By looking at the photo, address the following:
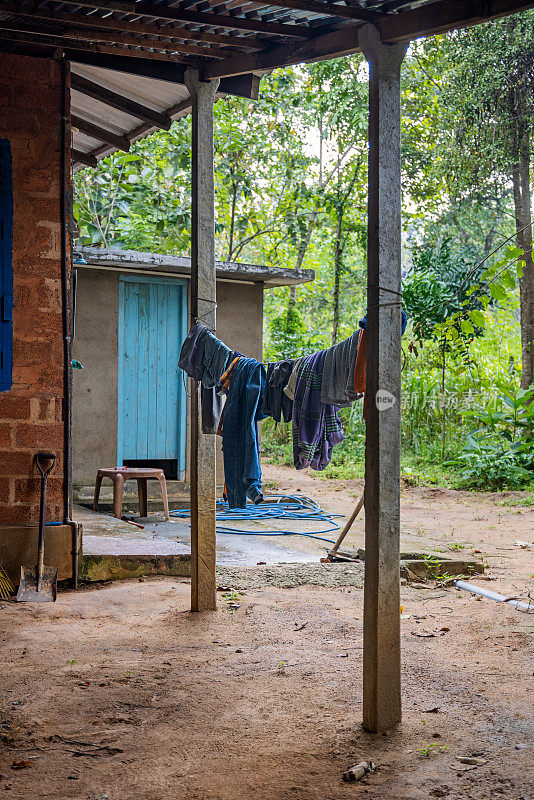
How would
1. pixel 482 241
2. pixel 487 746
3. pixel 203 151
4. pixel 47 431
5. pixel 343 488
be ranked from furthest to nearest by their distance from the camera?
pixel 482 241, pixel 343 488, pixel 47 431, pixel 203 151, pixel 487 746

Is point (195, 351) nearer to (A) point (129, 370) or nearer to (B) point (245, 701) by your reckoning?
(B) point (245, 701)

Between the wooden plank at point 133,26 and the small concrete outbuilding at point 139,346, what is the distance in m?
4.77

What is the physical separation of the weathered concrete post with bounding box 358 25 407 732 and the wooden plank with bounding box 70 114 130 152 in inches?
145

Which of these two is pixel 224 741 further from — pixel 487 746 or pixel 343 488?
pixel 343 488

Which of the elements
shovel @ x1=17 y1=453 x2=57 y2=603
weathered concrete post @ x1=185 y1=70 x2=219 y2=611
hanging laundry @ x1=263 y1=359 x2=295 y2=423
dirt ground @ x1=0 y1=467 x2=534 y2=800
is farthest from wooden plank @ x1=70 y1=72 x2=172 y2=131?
dirt ground @ x1=0 y1=467 x2=534 y2=800

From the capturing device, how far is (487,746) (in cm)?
296

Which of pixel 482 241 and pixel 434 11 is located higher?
pixel 482 241

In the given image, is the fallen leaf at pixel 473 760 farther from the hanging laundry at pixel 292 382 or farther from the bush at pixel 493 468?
the bush at pixel 493 468

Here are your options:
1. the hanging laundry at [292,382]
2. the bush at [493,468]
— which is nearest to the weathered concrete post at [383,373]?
the hanging laundry at [292,382]

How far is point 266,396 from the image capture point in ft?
14.3

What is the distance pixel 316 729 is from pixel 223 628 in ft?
4.77

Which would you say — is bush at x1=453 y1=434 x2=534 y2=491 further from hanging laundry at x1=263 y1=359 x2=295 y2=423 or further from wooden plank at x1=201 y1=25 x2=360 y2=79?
wooden plank at x1=201 y1=25 x2=360 y2=79

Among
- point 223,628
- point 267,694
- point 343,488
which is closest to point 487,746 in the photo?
point 267,694

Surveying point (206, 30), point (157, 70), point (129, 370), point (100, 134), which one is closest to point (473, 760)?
point (206, 30)
